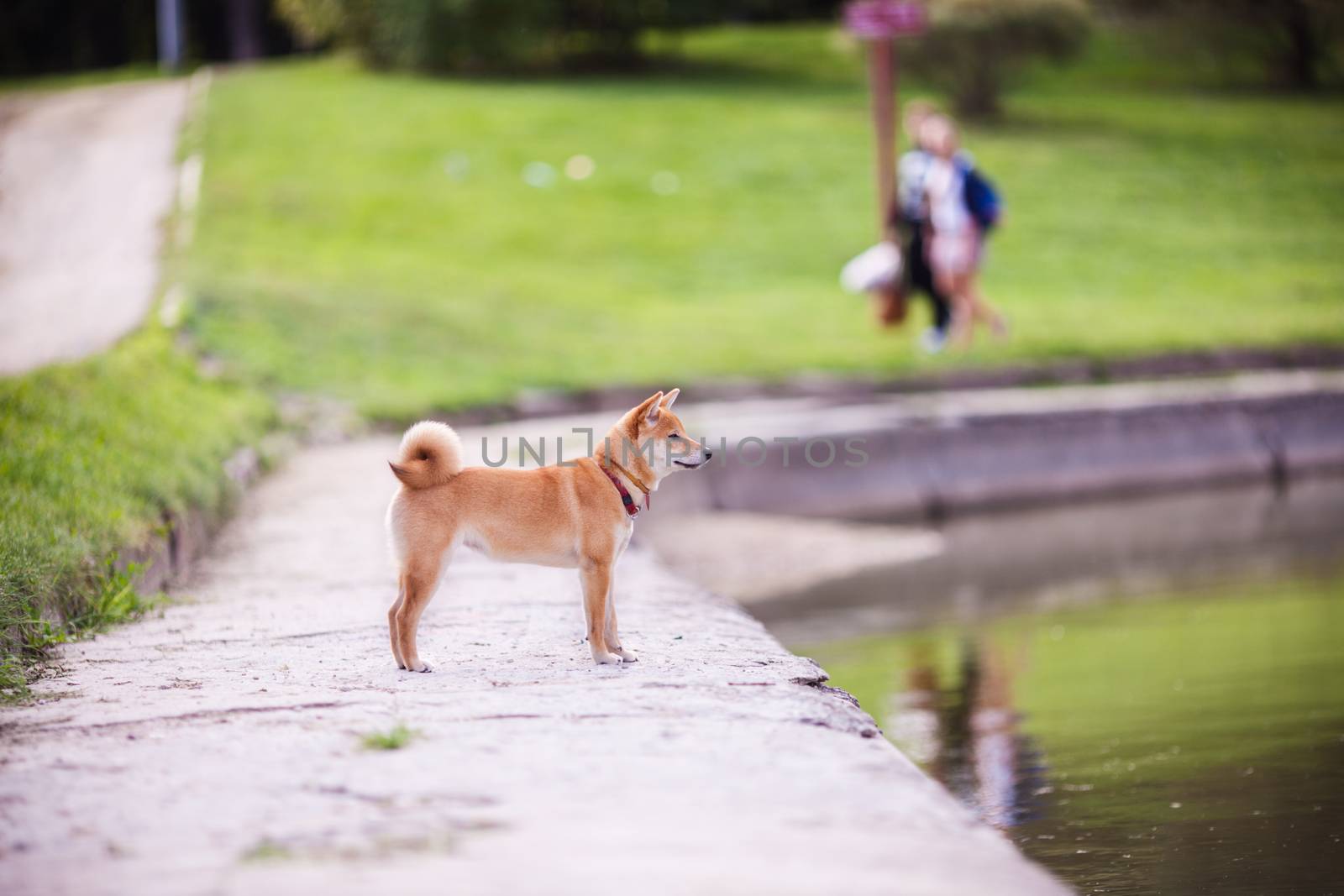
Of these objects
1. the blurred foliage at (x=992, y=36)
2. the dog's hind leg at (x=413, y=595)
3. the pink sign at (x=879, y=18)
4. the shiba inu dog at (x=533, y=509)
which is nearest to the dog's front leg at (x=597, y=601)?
the shiba inu dog at (x=533, y=509)

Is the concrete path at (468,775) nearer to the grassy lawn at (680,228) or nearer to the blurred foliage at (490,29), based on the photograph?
the grassy lawn at (680,228)

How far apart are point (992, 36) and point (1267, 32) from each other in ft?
36.2

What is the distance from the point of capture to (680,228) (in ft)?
76.3

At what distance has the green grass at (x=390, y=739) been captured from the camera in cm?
441

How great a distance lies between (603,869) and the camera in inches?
137

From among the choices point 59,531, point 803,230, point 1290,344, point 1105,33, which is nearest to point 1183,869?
point 59,531

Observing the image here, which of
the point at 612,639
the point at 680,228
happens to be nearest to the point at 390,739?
the point at 612,639

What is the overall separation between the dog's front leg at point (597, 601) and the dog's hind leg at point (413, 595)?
1.67 feet

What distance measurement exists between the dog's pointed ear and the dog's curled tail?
26.5 inches

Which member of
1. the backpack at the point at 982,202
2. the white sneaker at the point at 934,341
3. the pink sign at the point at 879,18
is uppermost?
the pink sign at the point at 879,18

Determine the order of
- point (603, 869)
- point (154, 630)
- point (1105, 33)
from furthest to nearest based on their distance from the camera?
point (1105, 33)
point (154, 630)
point (603, 869)

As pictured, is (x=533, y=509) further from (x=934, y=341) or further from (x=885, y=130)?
(x=885, y=130)

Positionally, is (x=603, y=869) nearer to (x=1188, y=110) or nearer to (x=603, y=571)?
(x=603, y=571)

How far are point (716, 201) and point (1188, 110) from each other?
12153 millimetres
